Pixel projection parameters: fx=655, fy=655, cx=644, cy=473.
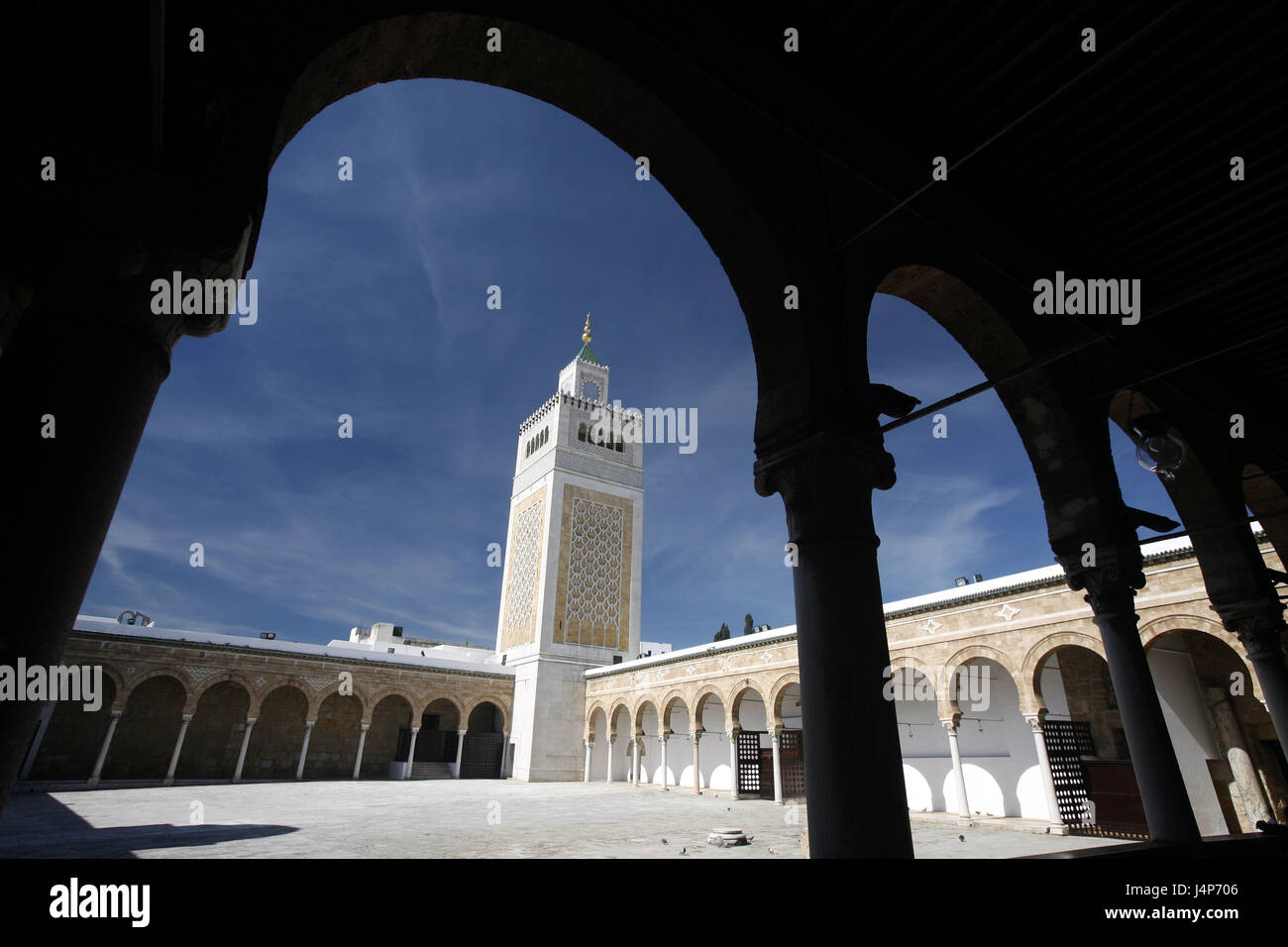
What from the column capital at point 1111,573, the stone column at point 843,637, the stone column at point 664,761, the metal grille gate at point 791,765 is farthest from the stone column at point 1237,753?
the stone column at point 843,637

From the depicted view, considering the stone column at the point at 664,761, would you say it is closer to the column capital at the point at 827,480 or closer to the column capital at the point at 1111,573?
the column capital at the point at 1111,573

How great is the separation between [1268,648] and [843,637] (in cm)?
504

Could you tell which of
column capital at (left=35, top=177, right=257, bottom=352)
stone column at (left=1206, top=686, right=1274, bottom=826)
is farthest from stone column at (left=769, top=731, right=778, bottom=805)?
column capital at (left=35, top=177, right=257, bottom=352)

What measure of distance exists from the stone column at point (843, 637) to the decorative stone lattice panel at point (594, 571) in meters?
22.9

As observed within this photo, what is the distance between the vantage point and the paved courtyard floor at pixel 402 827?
7.49 meters

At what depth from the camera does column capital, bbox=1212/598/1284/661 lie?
5.12 meters

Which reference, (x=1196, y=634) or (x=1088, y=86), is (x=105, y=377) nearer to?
(x=1088, y=86)

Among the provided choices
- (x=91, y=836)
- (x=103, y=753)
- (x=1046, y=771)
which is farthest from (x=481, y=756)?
(x=1046, y=771)

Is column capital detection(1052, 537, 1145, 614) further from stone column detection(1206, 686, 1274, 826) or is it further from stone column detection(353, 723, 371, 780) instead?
stone column detection(353, 723, 371, 780)

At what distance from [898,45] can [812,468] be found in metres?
2.05

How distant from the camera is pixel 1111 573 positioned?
162 inches

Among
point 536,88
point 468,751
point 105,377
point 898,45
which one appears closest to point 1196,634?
point 898,45

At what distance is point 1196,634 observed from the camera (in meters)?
12.3

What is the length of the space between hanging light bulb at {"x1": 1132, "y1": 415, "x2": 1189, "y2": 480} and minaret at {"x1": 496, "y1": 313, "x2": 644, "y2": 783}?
21.5 m
